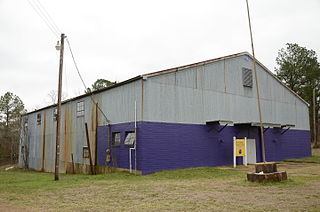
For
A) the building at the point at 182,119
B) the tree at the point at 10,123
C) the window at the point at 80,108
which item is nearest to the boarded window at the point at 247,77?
the building at the point at 182,119

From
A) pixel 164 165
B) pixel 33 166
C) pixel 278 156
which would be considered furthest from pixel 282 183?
pixel 33 166

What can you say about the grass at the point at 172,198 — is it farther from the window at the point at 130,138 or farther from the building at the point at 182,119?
the building at the point at 182,119

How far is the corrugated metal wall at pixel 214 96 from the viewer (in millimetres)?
17812

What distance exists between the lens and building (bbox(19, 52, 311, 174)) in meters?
17.4

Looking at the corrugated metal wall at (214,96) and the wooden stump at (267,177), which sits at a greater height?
the corrugated metal wall at (214,96)

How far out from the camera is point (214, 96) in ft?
67.9

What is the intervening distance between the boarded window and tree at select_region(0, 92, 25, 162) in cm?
3950

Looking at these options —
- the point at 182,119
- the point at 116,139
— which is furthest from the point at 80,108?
the point at 182,119

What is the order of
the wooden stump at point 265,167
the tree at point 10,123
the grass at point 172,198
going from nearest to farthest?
1. the grass at point 172,198
2. the wooden stump at point 265,167
3. the tree at point 10,123

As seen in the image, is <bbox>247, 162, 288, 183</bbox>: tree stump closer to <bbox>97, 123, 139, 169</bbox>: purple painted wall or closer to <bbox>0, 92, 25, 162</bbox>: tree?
<bbox>97, 123, 139, 169</bbox>: purple painted wall

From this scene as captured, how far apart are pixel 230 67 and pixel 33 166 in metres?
21.9

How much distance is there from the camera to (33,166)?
31484 millimetres

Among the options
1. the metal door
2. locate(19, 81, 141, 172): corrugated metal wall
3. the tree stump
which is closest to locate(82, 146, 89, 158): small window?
locate(19, 81, 141, 172): corrugated metal wall

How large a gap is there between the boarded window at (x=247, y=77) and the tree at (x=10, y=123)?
39.5 m
